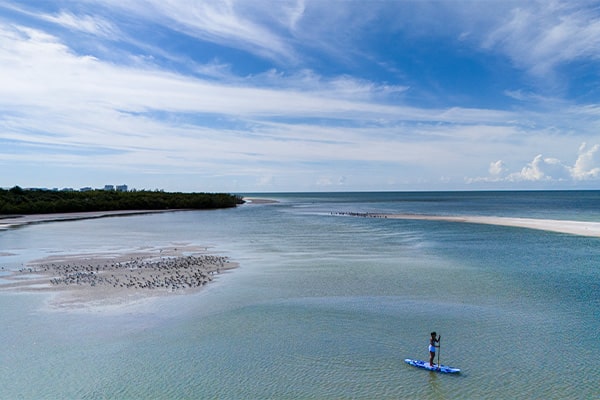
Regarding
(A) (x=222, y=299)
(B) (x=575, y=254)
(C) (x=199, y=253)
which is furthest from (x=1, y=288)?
(B) (x=575, y=254)

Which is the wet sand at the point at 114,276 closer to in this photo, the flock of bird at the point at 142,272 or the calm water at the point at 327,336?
the flock of bird at the point at 142,272

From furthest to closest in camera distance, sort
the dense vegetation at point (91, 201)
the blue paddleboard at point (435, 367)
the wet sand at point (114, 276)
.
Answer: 1. the dense vegetation at point (91, 201)
2. the wet sand at point (114, 276)
3. the blue paddleboard at point (435, 367)

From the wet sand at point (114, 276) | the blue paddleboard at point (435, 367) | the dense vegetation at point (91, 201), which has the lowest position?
the blue paddleboard at point (435, 367)

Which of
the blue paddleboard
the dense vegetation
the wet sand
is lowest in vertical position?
the blue paddleboard

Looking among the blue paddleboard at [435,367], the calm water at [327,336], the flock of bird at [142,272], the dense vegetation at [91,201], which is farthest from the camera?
the dense vegetation at [91,201]

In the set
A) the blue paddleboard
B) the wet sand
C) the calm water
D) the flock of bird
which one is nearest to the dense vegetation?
the wet sand

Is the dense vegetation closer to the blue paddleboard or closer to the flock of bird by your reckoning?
the flock of bird

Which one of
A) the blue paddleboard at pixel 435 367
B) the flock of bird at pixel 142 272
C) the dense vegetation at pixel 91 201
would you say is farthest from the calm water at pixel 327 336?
the dense vegetation at pixel 91 201
